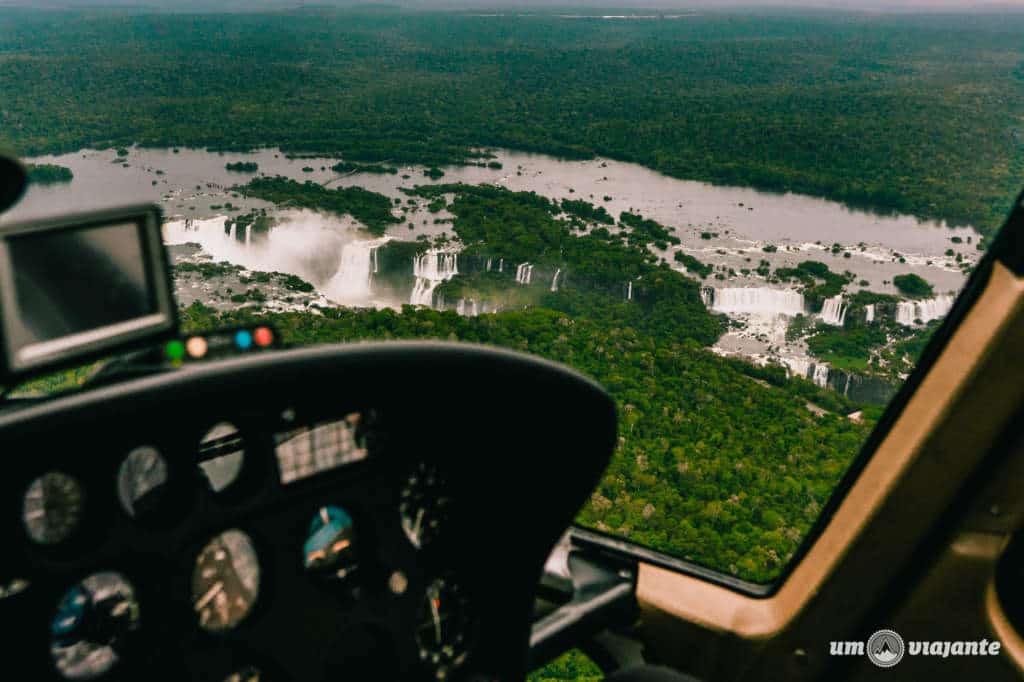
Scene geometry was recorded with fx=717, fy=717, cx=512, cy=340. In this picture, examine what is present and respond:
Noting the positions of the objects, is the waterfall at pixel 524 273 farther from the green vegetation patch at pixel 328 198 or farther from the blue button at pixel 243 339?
the blue button at pixel 243 339

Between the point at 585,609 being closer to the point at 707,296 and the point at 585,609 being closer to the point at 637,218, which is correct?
the point at 707,296

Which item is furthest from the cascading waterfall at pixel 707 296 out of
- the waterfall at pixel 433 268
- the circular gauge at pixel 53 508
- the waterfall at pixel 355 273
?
the circular gauge at pixel 53 508

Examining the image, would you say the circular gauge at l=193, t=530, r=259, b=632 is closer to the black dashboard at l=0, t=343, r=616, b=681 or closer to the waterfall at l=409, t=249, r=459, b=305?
the black dashboard at l=0, t=343, r=616, b=681

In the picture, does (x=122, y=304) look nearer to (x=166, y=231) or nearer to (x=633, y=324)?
(x=166, y=231)

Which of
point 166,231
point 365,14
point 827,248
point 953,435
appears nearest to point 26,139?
point 166,231

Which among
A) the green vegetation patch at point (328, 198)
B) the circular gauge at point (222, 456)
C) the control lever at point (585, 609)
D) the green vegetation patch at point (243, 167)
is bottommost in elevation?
the green vegetation patch at point (328, 198)

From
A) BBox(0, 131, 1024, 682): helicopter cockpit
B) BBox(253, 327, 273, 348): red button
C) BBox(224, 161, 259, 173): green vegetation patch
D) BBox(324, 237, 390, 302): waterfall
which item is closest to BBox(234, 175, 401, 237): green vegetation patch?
BBox(224, 161, 259, 173): green vegetation patch
